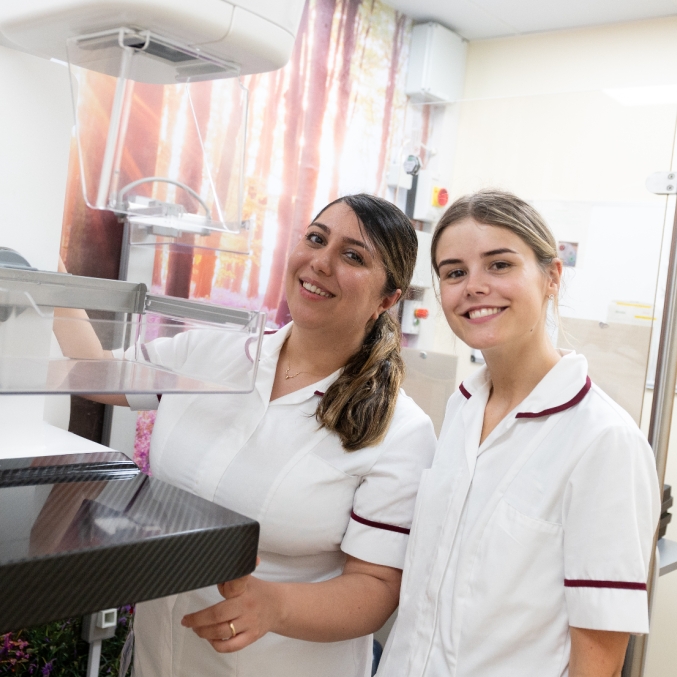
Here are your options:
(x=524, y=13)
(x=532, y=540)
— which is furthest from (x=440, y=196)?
(x=532, y=540)

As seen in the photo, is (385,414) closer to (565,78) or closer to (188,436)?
(188,436)

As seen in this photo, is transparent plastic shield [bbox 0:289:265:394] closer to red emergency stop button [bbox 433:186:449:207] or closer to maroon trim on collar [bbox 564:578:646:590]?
maroon trim on collar [bbox 564:578:646:590]

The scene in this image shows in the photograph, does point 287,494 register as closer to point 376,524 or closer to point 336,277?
point 376,524

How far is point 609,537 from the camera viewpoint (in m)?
0.95

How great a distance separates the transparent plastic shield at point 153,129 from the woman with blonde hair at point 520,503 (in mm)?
374

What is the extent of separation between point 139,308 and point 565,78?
251 centimetres

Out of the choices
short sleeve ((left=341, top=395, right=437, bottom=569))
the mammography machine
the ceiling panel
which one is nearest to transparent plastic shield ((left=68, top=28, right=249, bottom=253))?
the mammography machine

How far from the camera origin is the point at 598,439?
0.98 m

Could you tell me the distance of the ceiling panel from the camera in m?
2.67

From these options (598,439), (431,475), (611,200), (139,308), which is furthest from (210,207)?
(611,200)

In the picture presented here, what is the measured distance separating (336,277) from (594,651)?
2.18 feet

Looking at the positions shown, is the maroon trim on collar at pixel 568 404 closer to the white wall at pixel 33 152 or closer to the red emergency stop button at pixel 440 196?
the white wall at pixel 33 152

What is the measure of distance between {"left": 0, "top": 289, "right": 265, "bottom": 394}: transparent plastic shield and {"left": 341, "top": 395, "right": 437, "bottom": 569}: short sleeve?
1.17 ft

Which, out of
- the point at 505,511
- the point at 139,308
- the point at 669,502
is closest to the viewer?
the point at 139,308
